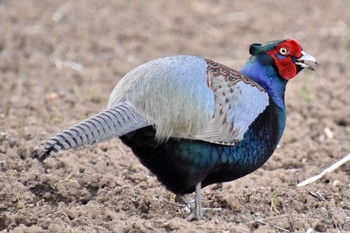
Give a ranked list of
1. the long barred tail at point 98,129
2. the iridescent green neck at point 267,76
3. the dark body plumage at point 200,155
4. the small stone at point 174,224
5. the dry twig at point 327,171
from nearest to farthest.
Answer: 1. the long barred tail at point 98,129
2. the small stone at point 174,224
3. the dark body plumage at point 200,155
4. the iridescent green neck at point 267,76
5. the dry twig at point 327,171

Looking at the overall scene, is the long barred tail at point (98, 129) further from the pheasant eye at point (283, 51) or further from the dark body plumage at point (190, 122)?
the pheasant eye at point (283, 51)

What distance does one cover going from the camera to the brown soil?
16.3 ft

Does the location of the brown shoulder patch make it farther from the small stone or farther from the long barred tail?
the small stone

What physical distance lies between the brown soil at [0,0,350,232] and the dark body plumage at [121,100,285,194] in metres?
0.26

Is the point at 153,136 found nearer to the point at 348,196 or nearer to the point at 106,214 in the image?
the point at 106,214

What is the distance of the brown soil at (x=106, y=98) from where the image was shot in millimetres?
4953

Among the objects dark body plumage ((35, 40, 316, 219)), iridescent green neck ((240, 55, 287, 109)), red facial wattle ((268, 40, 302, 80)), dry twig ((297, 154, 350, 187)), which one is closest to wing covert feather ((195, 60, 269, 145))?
dark body plumage ((35, 40, 316, 219))

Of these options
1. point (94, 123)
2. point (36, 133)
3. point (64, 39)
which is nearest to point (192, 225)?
point (94, 123)

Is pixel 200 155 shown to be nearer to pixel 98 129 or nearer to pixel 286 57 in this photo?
pixel 98 129

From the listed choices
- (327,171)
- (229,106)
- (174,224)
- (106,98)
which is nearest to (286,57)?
(229,106)

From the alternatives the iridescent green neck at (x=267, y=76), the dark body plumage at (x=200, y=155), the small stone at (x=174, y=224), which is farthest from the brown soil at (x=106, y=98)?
the iridescent green neck at (x=267, y=76)

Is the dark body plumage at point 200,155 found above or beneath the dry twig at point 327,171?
above

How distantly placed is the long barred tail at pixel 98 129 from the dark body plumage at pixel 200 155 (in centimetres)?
12

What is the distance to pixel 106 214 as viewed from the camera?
4867mm
